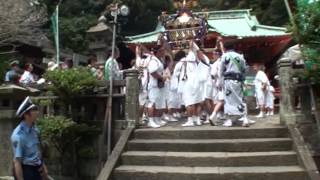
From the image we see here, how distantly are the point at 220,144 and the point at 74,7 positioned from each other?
19.7m

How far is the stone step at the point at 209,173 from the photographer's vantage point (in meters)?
8.28

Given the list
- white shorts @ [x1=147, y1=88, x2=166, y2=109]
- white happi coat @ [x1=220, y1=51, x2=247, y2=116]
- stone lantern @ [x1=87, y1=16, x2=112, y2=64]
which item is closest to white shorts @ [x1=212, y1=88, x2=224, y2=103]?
white happi coat @ [x1=220, y1=51, x2=247, y2=116]

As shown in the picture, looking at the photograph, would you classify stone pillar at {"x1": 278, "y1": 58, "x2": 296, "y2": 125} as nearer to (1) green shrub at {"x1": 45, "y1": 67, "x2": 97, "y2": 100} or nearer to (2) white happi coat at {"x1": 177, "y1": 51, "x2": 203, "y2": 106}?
(2) white happi coat at {"x1": 177, "y1": 51, "x2": 203, "y2": 106}

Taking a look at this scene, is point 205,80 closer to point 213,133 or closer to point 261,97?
point 213,133

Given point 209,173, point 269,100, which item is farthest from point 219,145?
point 269,100

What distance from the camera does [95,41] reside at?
1533cm

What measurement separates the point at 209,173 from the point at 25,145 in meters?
3.76

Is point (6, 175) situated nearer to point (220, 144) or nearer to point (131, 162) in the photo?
point (131, 162)

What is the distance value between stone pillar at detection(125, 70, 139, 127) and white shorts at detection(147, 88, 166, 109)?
2.11ft

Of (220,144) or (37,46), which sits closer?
(220,144)

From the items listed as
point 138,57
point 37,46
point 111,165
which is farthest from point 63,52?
point 111,165

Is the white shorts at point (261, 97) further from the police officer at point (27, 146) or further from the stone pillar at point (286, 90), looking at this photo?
the police officer at point (27, 146)

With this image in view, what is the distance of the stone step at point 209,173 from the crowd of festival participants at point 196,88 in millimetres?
1775

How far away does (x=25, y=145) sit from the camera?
5.70 metres
